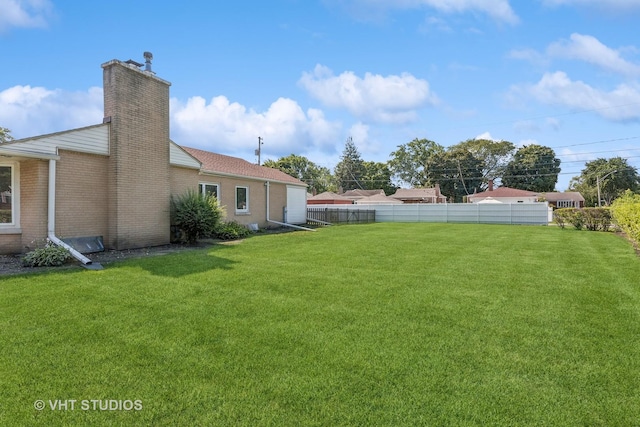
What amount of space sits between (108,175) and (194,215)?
2.48m

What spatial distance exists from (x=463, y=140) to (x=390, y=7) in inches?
1978

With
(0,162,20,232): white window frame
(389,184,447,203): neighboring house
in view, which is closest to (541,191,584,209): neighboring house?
(389,184,447,203): neighboring house

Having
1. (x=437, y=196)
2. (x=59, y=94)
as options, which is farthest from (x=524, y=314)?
(x=437, y=196)

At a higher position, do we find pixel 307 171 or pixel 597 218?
pixel 307 171

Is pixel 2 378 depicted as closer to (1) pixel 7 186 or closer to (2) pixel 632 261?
(1) pixel 7 186

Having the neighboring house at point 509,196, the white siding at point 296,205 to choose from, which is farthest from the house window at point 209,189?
the neighboring house at point 509,196

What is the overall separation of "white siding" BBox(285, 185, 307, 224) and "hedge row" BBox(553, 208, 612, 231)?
48.6ft

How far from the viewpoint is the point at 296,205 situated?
2023cm

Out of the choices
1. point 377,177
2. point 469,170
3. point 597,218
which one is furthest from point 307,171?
point 597,218

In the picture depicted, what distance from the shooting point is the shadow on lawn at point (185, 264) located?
6.54m

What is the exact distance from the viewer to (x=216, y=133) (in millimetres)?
25172

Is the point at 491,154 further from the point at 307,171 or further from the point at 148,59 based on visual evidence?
the point at 148,59

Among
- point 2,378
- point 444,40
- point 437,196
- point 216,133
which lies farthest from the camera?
point 437,196

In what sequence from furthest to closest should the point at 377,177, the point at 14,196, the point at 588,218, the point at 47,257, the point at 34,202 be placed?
1. the point at 377,177
2. the point at 588,218
3. the point at 14,196
4. the point at 34,202
5. the point at 47,257
